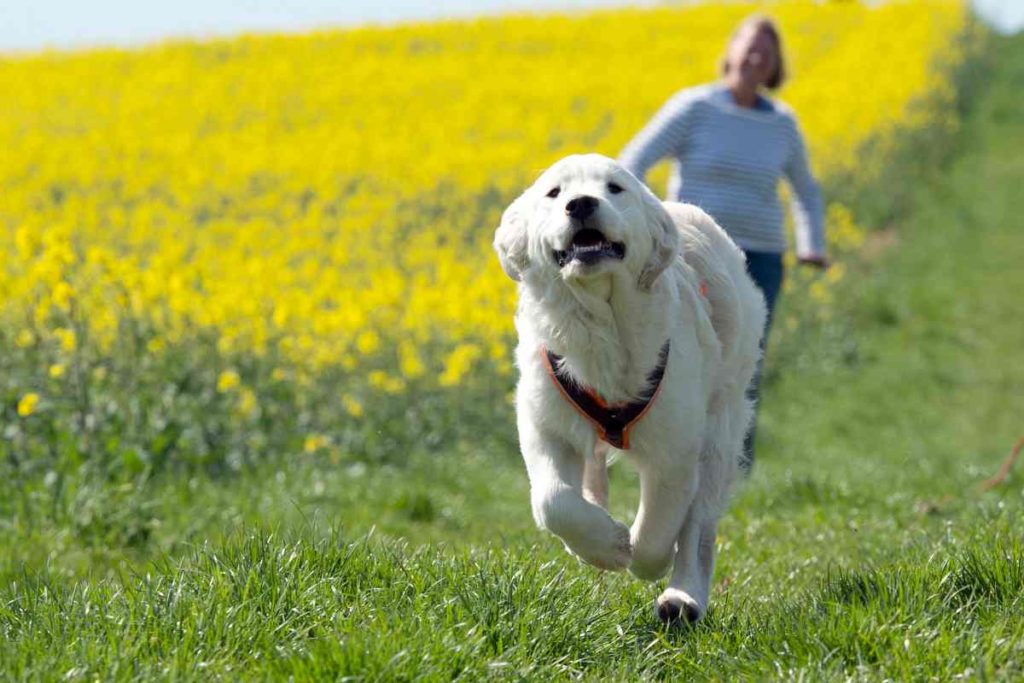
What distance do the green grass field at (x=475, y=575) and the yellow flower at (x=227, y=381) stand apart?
0.53 meters

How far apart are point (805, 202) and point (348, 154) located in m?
12.6

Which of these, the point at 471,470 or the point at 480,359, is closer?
the point at 471,470

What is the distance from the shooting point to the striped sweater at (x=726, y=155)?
21.6 ft

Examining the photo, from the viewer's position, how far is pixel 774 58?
22.6ft

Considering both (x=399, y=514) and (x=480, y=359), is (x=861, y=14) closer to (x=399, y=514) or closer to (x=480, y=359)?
(x=480, y=359)

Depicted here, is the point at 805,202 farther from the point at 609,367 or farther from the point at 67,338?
the point at 67,338

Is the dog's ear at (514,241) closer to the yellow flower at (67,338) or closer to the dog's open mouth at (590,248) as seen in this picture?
the dog's open mouth at (590,248)

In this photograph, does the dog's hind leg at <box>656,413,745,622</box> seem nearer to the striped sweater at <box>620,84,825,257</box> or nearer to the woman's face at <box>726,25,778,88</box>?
the striped sweater at <box>620,84,825,257</box>

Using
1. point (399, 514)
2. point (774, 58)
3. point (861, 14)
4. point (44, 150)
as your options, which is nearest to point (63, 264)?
point (399, 514)

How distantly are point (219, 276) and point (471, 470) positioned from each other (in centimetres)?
292

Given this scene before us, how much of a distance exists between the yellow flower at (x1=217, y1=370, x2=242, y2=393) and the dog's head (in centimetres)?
426

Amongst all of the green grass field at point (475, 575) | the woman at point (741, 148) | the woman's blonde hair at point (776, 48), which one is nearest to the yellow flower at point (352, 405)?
the green grass field at point (475, 575)

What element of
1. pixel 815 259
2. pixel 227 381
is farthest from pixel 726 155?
pixel 227 381

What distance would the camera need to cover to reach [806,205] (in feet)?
23.4
